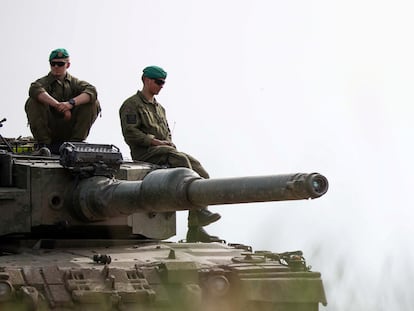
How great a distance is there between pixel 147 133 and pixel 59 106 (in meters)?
1.41

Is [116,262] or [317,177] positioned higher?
[317,177]

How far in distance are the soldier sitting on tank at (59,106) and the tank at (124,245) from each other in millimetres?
862

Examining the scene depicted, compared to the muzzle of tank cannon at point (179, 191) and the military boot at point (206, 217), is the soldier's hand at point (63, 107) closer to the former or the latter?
the muzzle of tank cannon at point (179, 191)

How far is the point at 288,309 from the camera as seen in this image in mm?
12453

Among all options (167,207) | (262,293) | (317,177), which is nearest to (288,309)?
(262,293)

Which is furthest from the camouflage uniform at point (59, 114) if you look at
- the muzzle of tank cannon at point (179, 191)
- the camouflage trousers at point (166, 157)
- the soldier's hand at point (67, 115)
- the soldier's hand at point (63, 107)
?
the muzzle of tank cannon at point (179, 191)

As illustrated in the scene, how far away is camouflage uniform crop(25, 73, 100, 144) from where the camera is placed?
1577cm

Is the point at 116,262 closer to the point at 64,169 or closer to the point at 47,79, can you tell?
the point at 64,169

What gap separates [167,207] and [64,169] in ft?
8.47

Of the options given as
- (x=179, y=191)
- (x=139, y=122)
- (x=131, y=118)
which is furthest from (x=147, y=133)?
(x=179, y=191)

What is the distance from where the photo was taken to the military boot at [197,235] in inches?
610

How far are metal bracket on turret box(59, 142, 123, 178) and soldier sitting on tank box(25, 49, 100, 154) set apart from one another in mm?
2008

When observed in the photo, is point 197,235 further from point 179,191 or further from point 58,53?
point 179,191

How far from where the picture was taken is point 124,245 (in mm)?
Result: 13953
